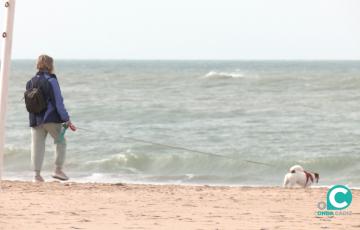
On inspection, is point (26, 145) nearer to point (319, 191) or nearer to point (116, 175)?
point (116, 175)

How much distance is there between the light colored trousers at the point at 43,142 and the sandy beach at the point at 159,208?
32cm

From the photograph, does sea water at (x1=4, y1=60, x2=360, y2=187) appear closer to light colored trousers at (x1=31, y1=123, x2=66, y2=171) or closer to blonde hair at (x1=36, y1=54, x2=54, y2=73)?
light colored trousers at (x1=31, y1=123, x2=66, y2=171)

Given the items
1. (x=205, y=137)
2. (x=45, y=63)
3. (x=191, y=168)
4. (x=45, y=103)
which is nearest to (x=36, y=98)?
(x=45, y=103)

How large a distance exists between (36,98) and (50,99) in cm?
17

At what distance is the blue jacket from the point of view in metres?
9.65

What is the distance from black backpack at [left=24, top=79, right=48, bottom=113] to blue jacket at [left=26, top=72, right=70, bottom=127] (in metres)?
0.02

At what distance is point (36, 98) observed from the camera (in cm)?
964

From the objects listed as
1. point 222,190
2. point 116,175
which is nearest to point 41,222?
point 222,190

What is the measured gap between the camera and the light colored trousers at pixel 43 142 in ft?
32.4

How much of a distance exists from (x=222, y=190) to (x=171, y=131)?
Answer: 9570 mm

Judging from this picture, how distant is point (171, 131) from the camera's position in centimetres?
1958
